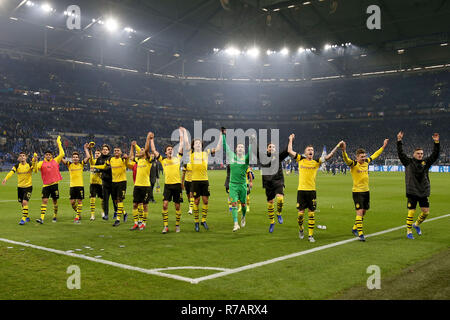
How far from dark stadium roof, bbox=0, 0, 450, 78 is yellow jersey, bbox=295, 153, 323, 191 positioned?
27.8 meters

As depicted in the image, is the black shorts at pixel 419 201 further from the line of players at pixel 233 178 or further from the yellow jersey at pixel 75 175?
the yellow jersey at pixel 75 175

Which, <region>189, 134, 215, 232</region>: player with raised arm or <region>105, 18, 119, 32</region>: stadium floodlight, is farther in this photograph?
<region>105, 18, 119, 32</region>: stadium floodlight

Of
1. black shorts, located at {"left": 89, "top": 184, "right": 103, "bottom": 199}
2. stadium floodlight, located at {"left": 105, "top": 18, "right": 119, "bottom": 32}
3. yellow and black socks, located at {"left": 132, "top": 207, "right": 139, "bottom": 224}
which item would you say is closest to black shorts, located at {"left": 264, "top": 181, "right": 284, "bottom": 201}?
yellow and black socks, located at {"left": 132, "top": 207, "right": 139, "bottom": 224}

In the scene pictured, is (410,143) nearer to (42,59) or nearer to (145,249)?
(42,59)

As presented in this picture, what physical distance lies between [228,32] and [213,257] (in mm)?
43266

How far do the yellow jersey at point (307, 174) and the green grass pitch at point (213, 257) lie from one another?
1.25 metres

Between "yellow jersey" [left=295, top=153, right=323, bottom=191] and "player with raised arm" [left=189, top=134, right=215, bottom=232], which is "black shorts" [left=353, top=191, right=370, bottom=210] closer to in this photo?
"yellow jersey" [left=295, top=153, right=323, bottom=191]

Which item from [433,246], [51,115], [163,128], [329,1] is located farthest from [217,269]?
[163,128]

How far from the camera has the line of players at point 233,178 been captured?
970cm

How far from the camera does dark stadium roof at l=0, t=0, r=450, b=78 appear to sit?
144ft

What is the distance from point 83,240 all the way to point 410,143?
6557 centimetres

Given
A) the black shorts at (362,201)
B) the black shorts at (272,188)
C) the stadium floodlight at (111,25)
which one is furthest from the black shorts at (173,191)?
the stadium floodlight at (111,25)

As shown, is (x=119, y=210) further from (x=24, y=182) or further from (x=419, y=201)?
(x=419, y=201)

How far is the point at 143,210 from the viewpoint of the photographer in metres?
11.6
